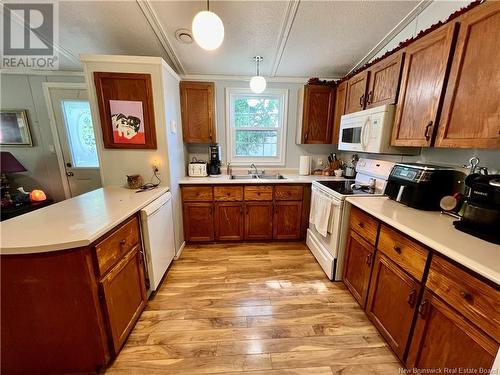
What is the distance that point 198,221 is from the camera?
2652 mm

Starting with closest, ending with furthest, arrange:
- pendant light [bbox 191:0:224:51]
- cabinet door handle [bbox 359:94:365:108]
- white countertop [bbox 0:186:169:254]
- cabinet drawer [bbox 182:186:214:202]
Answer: white countertop [bbox 0:186:169:254] < pendant light [bbox 191:0:224:51] < cabinet door handle [bbox 359:94:365:108] < cabinet drawer [bbox 182:186:214:202]

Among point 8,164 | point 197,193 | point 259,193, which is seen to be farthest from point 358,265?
point 8,164

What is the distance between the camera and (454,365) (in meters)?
0.91

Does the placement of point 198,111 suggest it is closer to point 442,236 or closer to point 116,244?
point 116,244

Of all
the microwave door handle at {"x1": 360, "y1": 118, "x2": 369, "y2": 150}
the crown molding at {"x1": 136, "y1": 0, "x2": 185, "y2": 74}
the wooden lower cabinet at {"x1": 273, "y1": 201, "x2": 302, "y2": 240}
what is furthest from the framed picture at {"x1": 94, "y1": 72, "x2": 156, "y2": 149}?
the microwave door handle at {"x1": 360, "y1": 118, "x2": 369, "y2": 150}

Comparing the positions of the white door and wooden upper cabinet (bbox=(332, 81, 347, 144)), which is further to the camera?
the white door

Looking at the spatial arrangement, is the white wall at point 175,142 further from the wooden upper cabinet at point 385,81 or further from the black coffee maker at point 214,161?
the wooden upper cabinet at point 385,81

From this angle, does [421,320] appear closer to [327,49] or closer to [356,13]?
[356,13]

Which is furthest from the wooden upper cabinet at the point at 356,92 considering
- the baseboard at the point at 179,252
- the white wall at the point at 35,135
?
the white wall at the point at 35,135

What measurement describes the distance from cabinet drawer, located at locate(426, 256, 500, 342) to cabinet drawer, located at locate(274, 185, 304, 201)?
1689 mm

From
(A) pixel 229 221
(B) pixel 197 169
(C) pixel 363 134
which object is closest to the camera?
(C) pixel 363 134

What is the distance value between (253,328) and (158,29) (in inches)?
103

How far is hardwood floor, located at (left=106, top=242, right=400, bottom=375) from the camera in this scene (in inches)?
Answer: 49.7

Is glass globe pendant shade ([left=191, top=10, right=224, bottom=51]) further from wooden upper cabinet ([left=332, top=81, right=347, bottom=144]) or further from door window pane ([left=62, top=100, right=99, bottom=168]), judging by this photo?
door window pane ([left=62, top=100, right=99, bottom=168])
